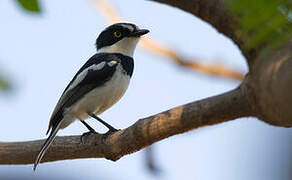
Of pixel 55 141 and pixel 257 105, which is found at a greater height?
pixel 257 105

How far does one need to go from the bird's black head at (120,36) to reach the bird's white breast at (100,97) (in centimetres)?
95

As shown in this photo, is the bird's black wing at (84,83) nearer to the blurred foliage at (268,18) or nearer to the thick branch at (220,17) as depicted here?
the thick branch at (220,17)

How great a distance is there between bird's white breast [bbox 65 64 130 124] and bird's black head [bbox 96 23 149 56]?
0.95 metres

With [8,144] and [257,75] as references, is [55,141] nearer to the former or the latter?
[8,144]

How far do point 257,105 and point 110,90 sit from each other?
373 cm

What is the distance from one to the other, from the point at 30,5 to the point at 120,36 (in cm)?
518

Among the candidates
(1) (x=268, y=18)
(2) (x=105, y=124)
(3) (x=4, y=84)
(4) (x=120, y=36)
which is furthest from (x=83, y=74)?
(1) (x=268, y=18)

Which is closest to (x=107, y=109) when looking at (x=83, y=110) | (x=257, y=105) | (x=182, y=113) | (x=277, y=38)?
(x=83, y=110)

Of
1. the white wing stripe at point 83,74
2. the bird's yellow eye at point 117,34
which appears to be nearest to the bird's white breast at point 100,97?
the white wing stripe at point 83,74

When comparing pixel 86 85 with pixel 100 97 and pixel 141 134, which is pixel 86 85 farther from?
pixel 141 134

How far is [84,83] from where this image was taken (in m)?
5.95

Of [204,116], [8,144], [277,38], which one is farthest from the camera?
[8,144]

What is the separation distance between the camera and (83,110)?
5902 millimetres

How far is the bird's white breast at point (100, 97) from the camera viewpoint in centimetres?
585
